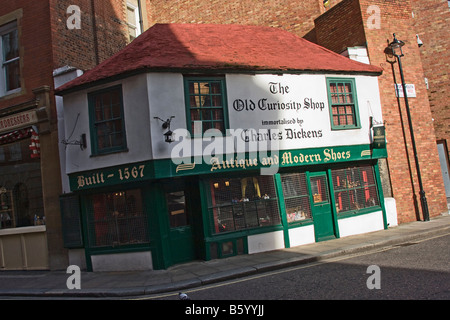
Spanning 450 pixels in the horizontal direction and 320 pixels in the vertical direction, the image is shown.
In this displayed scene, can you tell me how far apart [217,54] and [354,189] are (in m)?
6.30

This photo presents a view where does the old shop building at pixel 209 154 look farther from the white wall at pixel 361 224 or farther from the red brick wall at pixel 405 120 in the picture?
the red brick wall at pixel 405 120

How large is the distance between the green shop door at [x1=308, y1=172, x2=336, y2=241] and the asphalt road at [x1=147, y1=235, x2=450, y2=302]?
2390mm

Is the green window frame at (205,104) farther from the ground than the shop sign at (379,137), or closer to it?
farther from the ground

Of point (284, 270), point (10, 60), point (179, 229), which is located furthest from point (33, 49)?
point (284, 270)

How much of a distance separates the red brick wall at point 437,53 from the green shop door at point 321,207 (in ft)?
26.3

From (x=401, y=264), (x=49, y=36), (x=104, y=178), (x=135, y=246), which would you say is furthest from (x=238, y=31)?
(x=401, y=264)

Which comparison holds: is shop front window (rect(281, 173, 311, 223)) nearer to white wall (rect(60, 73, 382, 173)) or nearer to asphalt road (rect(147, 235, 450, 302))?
white wall (rect(60, 73, 382, 173))

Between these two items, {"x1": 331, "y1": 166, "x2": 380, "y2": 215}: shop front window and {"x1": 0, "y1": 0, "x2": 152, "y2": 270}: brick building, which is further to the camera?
{"x1": 331, "y1": 166, "x2": 380, "y2": 215}: shop front window

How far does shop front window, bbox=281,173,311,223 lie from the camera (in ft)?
35.0

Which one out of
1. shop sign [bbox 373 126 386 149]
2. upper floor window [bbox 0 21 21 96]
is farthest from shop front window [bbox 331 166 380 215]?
upper floor window [bbox 0 21 21 96]

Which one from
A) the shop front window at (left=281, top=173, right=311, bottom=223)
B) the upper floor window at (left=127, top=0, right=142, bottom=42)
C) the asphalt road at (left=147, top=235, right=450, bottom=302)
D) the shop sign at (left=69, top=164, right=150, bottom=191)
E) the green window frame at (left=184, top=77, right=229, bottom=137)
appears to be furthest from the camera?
the upper floor window at (left=127, top=0, right=142, bottom=42)

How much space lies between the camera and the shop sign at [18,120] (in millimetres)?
11266

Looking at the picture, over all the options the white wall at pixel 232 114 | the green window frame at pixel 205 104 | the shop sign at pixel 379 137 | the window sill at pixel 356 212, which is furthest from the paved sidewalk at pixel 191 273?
the green window frame at pixel 205 104
